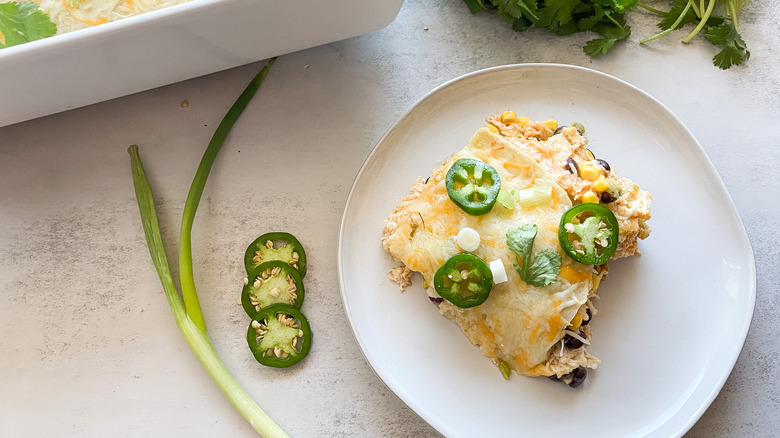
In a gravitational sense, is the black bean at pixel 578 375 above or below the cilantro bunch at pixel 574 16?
below

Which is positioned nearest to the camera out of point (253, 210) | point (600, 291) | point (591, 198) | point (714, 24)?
point (591, 198)

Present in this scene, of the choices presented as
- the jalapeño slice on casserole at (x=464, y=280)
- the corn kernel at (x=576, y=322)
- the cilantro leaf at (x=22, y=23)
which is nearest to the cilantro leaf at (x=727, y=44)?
the corn kernel at (x=576, y=322)

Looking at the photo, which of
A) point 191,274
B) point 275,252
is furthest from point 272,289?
point 191,274

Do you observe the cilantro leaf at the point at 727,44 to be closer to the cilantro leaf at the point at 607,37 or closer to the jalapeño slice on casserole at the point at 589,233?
the cilantro leaf at the point at 607,37

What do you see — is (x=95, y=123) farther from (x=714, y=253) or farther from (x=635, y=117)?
(x=714, y=253)

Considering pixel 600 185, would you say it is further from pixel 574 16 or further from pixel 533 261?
pixel 574 16

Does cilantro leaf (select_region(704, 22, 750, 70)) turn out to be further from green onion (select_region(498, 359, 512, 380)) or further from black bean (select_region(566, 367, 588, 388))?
green onion (select_region(498, 359, 512, 380))
